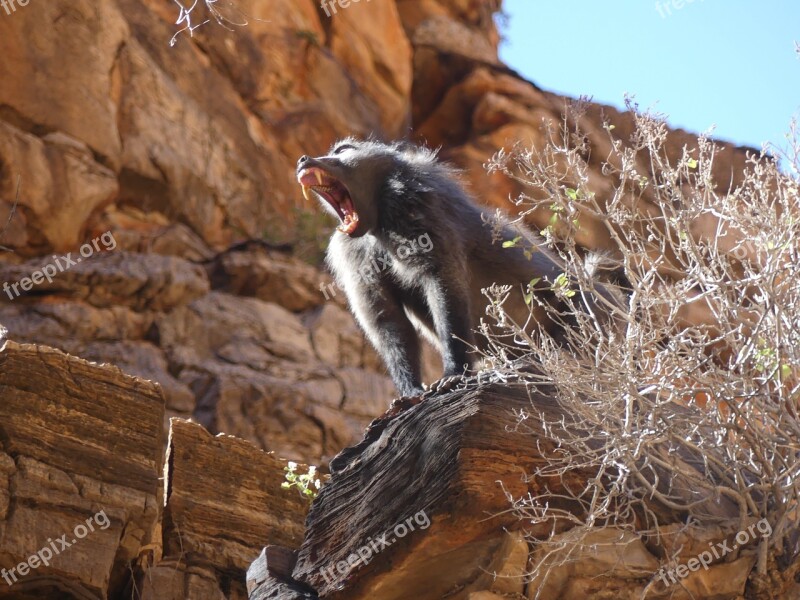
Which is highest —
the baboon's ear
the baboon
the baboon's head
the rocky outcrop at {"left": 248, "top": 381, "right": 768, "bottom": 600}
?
the baboon's ear

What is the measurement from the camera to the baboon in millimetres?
5926

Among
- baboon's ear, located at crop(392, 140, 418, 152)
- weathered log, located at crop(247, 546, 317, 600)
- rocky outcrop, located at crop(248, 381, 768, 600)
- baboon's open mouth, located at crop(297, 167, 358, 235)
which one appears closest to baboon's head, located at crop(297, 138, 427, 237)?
baboon's open mouth, located at crop(297, 167, 358, 235)

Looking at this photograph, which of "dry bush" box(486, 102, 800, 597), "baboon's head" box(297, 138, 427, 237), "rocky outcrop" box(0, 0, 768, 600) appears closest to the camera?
"dry bush" box(486, 102, 800, 597)

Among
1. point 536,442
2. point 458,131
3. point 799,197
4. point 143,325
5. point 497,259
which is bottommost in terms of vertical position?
point 536,442

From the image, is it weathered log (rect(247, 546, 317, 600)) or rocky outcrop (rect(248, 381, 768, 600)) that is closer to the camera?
rocky outcrop (rect(248, 381, 768, 600))

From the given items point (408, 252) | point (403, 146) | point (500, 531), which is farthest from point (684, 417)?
point (403, 146)

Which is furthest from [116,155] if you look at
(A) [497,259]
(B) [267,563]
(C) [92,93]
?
(B) [267,563]

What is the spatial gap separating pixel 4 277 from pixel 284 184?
5641mm

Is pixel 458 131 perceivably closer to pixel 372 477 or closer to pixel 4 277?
pixel 4 277

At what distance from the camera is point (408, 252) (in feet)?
19.6

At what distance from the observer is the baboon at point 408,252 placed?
593cm

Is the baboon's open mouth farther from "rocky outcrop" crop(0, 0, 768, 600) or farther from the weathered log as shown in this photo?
the weathered log

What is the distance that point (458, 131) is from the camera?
61.1 feet

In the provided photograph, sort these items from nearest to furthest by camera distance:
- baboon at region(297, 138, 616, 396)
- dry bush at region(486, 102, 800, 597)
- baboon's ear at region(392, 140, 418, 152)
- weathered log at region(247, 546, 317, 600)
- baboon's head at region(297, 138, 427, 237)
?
1. dry bush at region(486, 102, 800, 597)
2. weathered log at region(247, 546, 317, 600)
3. baboon at region(297, 138, 616, 396)
4. baboon's head at region(297, 138, 427, 237)
5. baboon's ear at region(392, 140, 418, 152)
